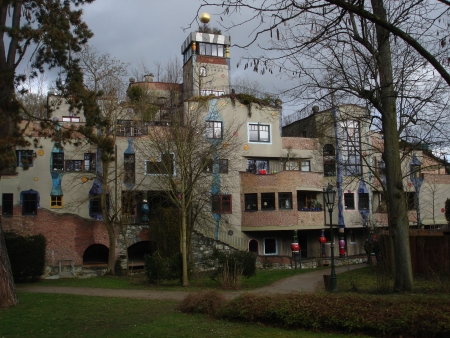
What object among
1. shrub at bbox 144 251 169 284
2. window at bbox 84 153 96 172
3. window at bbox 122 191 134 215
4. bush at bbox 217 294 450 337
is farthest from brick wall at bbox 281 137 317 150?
bush at bbox 217 294 450 337

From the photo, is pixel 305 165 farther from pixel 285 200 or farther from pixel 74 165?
pixel 74 165

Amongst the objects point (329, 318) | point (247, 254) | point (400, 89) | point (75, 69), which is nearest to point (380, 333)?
point (329, 318)

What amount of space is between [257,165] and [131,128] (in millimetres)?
10328

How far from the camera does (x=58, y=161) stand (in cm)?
3188

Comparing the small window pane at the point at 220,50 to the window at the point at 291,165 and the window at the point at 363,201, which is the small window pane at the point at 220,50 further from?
the window at the point at 363,201

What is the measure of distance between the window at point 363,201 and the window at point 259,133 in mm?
9029

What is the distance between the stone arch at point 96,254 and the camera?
1329 inches

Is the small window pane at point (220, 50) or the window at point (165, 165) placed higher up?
the small window pane at point (220, 50)

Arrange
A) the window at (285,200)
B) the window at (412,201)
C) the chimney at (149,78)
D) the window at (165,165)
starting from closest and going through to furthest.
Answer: the window at (165,165) < the window at (285,200) < the window at (412,201) < the chimney at (149,78)

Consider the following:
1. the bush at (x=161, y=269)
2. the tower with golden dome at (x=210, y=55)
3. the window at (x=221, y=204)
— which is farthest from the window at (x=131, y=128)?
the tower with golden dome at (x=210, y=55)

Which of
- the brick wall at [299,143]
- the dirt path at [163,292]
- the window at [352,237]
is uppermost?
the brick wall at [299,143]

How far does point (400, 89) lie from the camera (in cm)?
1437

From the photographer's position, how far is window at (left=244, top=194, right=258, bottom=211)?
1377 inches

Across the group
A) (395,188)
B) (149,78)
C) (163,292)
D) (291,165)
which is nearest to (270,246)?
(291,165)
